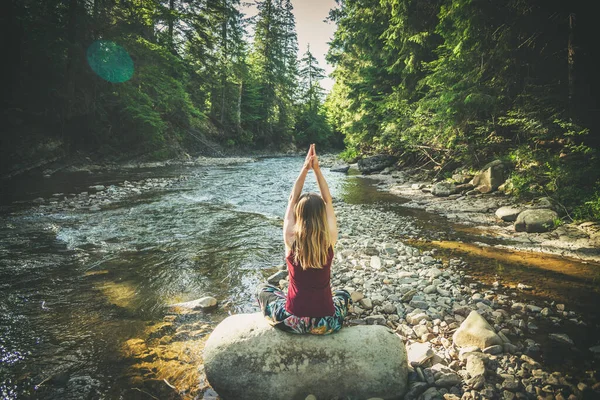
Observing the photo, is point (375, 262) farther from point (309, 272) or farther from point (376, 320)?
point (309, 272)

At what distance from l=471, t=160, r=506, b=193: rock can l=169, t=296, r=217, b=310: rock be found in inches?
409

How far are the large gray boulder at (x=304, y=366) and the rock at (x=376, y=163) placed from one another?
19256 mm

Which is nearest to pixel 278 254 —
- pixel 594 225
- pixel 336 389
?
pixel 336 389

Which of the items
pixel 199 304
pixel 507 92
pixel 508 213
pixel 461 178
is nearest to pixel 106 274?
pixel 199 304

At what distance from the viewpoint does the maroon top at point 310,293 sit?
255 cm

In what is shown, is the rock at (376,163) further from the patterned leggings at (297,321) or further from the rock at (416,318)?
the patterned leggings at (297,321)

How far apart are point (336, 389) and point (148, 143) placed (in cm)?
2490

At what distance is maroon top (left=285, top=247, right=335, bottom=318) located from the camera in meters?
2.55

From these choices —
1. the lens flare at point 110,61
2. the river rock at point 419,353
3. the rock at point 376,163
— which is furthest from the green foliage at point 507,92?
the lens flare at point 110,61

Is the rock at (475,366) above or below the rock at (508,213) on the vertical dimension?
below

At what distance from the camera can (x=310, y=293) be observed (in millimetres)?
2570

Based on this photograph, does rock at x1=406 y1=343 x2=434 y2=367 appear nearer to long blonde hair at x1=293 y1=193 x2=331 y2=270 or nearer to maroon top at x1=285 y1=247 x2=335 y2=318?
maroon top at x1=285 y1=247 x2=335 y2=318

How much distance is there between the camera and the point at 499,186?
995 cm

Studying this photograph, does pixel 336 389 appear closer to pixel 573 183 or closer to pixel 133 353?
pixel 133 353
